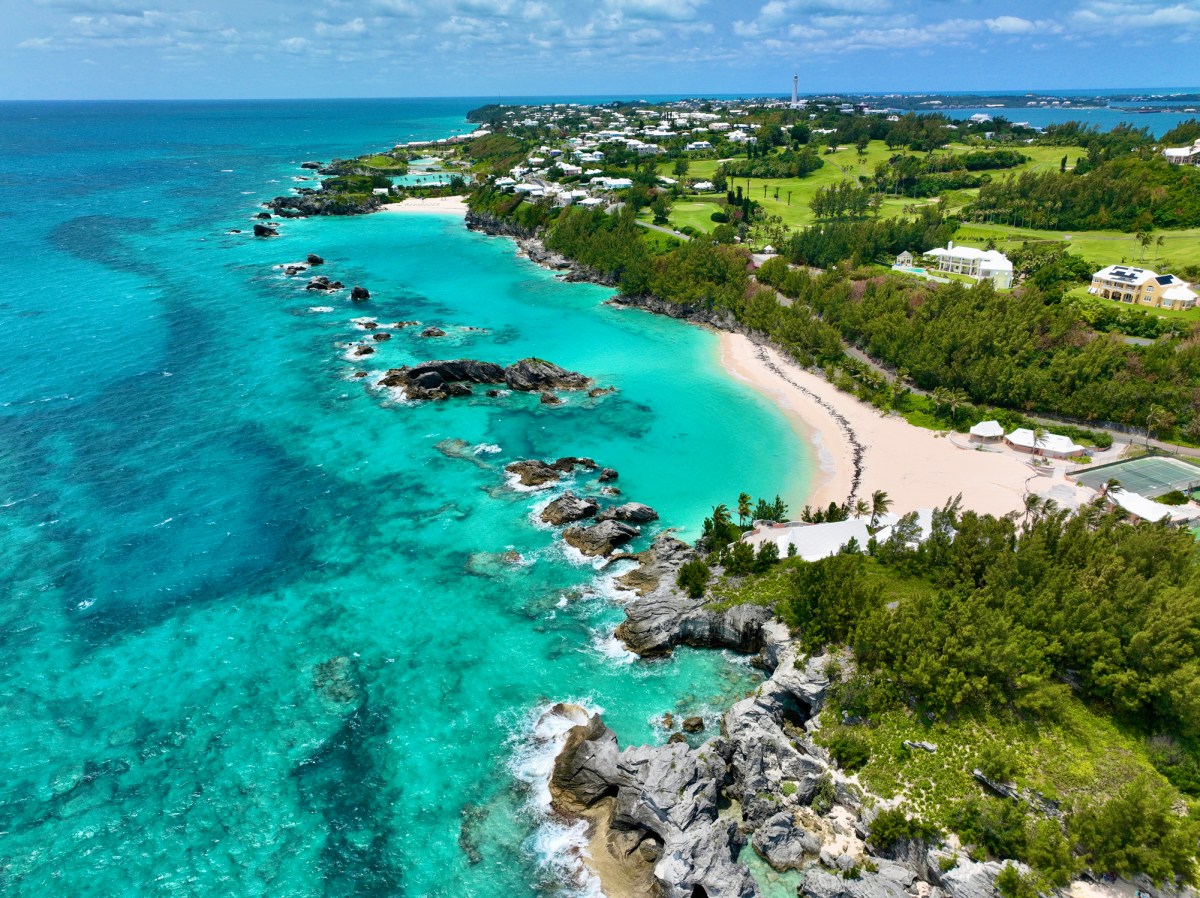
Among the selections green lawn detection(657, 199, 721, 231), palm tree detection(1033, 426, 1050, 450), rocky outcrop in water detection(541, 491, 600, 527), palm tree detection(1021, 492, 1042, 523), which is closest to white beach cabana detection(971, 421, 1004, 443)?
palm tree detection(1033, 426, 1050, 450)

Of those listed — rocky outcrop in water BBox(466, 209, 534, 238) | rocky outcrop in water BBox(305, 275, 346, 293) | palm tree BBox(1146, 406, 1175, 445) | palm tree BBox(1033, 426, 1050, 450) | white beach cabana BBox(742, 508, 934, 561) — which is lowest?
white beach cabana BBox(742, 508, 934, 561)

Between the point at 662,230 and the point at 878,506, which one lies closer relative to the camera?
the point at 878,506

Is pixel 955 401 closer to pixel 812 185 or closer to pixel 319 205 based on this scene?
pixel 812 185

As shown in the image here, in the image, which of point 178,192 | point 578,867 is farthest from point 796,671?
point 178,192

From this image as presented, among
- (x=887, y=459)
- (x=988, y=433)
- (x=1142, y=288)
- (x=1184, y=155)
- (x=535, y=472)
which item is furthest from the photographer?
(x=1184, y=155)

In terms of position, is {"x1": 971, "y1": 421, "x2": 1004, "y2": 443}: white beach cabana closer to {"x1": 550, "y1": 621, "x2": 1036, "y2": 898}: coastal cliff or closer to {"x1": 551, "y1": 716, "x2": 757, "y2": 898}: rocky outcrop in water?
{"x1": 550, "y1": 621, "x2": 1036, "y2": 898}: coastal cliff

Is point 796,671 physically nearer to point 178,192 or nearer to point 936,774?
point 936,774

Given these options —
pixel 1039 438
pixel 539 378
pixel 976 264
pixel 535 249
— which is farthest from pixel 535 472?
pixel 535 249
